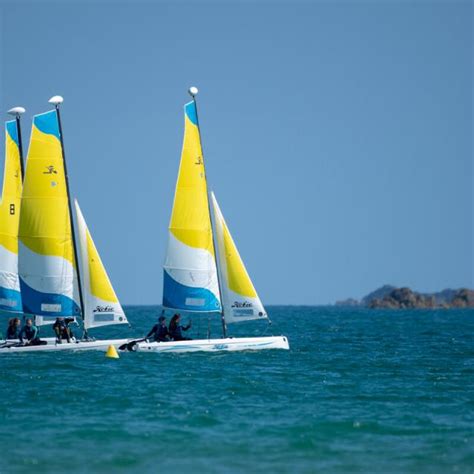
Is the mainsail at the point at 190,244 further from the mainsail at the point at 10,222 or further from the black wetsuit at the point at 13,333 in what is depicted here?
the mainsail at the point at 10,222

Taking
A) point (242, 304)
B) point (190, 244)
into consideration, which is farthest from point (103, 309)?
Answer: point (242, 304)

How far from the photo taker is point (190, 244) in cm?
4059

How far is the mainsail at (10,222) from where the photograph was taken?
44.5m

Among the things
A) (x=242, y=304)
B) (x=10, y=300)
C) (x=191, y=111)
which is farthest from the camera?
(x=10, y=300)

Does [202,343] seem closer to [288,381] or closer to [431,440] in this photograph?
[288,381]

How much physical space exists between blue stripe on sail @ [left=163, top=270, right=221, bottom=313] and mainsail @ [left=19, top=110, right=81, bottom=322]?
12.6 ft

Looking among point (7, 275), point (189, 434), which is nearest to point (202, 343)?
point (7, 275)

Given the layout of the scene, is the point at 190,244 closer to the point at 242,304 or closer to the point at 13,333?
the point at 242,304

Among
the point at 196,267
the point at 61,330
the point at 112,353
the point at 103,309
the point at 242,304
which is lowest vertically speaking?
the point at 112,353

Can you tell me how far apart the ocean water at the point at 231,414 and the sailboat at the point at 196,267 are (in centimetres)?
199

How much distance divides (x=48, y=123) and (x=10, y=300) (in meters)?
8.31

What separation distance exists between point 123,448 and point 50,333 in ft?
160

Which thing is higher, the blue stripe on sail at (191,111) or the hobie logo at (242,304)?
the blue stripe on sail at (191,111)

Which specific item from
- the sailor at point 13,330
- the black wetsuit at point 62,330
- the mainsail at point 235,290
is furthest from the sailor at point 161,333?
the sailor at point 13,330
